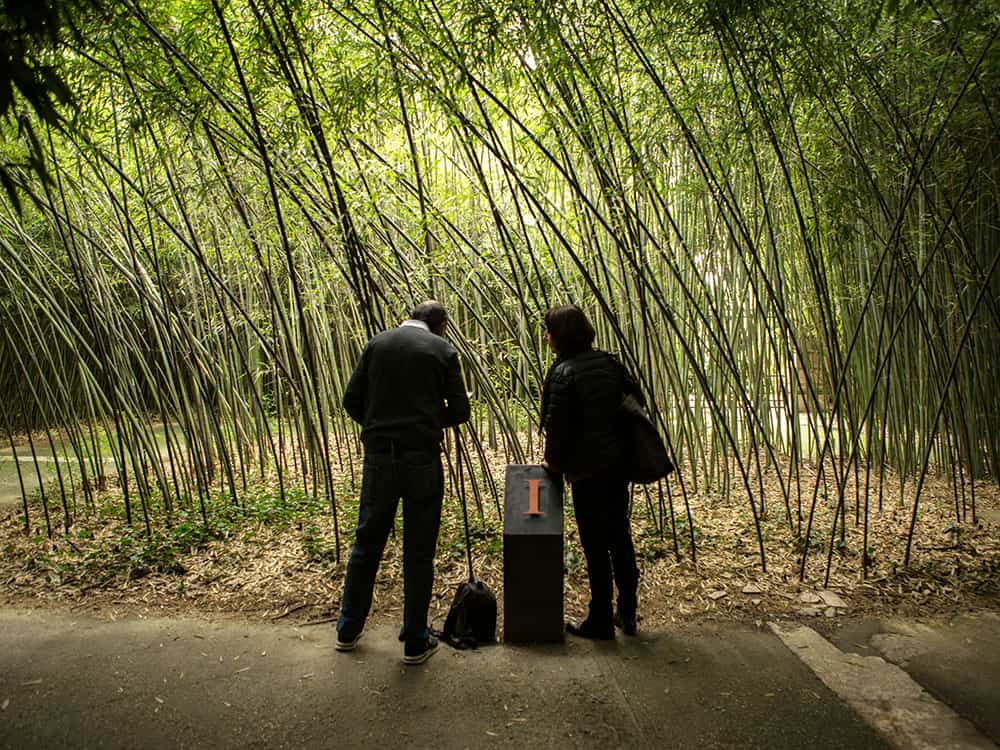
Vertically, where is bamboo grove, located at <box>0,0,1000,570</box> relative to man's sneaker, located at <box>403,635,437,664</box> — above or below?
above

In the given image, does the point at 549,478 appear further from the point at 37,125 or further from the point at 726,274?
the point at 37,125

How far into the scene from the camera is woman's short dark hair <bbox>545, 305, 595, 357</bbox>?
1.96 metres

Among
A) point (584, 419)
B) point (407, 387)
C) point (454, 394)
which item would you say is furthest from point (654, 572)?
point (407, 387)

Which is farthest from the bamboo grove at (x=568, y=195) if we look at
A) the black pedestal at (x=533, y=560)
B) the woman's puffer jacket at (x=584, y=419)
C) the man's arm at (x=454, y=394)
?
the black pedestal at (x=533, y=560)

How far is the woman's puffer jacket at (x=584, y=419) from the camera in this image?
1.90 metres

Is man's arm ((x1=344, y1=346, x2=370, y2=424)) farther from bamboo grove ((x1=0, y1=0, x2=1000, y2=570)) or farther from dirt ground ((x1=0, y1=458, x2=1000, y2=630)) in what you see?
dirt ground ((x1=0, y1=458, x2=1000, y2=630))

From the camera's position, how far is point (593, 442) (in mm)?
1899

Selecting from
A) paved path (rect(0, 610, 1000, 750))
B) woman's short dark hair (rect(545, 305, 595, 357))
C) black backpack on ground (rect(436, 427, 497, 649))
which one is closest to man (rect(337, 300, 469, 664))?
black backpack on ground (rect(436, 427, 497, 649))

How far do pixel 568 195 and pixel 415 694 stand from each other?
3.41 meters

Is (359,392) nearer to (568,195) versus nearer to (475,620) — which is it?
(475,620)

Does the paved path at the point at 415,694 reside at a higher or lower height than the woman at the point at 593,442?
lower

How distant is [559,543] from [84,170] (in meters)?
3.58

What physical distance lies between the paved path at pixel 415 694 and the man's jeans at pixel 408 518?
209 millimetres

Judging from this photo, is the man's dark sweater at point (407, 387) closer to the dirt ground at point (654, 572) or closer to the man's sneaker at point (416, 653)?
the man's sneaker at point (416, 653)
